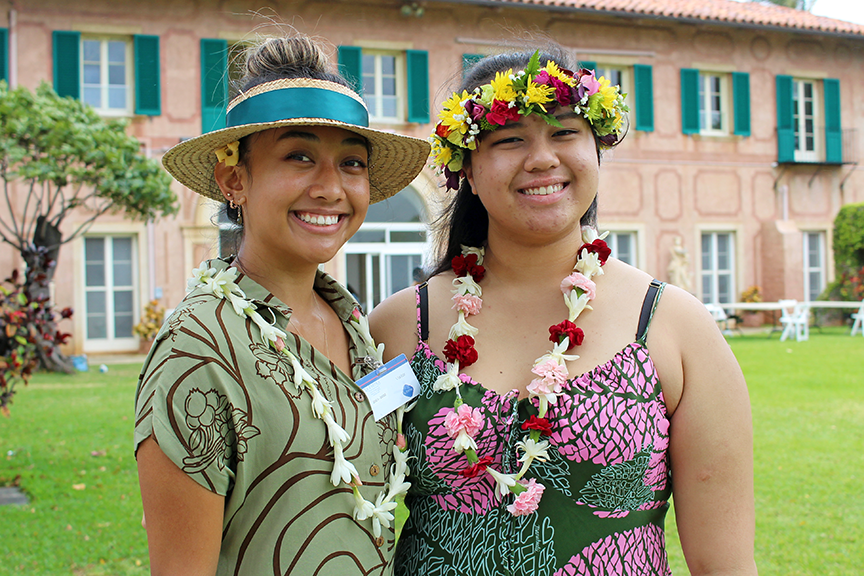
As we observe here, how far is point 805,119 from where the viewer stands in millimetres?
19703

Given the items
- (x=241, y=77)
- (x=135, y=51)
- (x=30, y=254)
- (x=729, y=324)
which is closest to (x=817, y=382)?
(x=729, y=324)

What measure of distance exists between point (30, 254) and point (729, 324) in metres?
15.1

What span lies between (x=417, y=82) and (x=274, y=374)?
15.3 meters

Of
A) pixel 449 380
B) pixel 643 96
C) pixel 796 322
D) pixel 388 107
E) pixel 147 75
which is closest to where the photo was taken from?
pixel 449 380

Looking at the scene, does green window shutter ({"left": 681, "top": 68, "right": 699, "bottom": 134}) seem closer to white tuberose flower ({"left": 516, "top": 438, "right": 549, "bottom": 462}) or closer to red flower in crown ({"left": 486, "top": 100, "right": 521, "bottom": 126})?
red flower in crown ({"left": 486, "top": 100, "right": 521, "bottom": 126})

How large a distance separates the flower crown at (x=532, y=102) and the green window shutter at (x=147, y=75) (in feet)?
45.9

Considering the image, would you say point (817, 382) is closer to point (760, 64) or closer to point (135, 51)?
Result: point (760, 64)

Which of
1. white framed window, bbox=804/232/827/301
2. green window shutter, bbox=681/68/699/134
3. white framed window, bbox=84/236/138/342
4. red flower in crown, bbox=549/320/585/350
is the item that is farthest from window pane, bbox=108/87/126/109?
white framed window, bbox=804/232/827/301

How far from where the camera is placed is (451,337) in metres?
2.13

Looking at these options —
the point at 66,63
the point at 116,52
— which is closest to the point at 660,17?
the point at 116,52

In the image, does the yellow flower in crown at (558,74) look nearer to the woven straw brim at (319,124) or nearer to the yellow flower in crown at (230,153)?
the woven straw brim at (319,124)

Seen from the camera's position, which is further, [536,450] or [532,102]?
[532,102]

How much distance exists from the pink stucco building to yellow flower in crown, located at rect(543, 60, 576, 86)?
11.9 metres

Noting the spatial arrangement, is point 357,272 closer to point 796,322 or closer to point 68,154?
point 68,154
